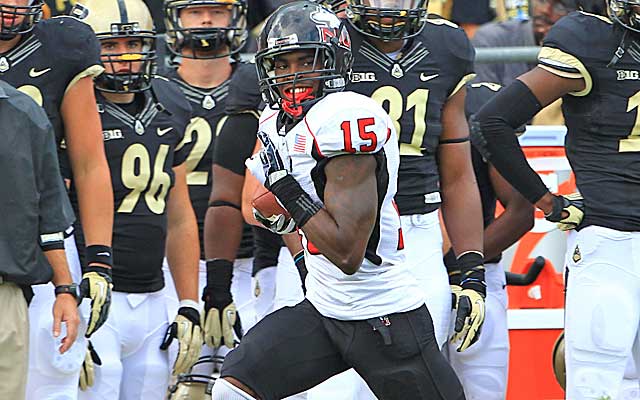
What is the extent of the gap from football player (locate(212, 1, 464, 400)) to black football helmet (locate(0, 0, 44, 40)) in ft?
2.67

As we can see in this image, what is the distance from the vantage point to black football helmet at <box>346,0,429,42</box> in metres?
5.08

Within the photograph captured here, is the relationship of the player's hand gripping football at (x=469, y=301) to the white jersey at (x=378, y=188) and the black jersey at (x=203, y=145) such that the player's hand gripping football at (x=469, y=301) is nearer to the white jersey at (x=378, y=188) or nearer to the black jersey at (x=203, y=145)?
the white jersey at (x=378, y=188)

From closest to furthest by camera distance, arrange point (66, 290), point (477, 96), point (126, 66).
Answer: point (66, 290)
point (126, 66)
point (477, 96)

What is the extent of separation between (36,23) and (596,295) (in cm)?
211

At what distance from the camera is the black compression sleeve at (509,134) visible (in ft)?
17.4

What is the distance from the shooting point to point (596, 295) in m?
4.99

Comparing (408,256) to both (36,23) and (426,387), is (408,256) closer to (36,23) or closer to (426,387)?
(426,387)

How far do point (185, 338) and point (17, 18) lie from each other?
4.76 ft

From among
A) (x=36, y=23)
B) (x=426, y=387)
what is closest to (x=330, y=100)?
(x=426, y=387)

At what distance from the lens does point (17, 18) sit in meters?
4.75

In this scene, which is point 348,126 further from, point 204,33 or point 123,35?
point 204,33

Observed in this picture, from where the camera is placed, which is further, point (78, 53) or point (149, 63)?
point (149, 63)

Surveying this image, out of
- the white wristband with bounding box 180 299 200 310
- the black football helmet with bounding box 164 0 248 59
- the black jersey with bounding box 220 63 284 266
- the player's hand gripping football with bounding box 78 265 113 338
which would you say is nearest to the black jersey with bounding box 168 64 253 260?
the black football helmet with bounding box 164 0 248 59

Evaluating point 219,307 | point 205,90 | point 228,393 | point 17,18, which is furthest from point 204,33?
point 228,393
